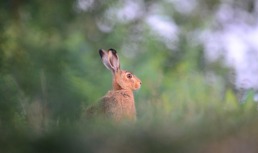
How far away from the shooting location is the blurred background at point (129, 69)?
356 cm

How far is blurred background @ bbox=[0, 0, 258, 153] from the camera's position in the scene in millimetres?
3564

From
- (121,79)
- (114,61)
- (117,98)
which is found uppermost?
(114,61)

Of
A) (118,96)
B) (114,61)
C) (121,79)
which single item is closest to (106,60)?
(114,61)

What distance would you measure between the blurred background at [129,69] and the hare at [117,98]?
0.09 metres

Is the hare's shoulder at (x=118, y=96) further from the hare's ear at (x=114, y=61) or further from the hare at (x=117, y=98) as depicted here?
the hare's ear at (x=114, y=61)

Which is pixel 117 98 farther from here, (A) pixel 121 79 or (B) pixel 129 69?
(B) pixel 129 69

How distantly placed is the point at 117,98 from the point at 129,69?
2687 millimetres

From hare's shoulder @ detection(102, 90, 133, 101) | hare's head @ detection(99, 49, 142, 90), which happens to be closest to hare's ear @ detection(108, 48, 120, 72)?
hare's head @ detection(99, 49, 142, 90)

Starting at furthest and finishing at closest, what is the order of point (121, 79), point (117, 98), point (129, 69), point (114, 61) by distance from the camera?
point (129, 69) < point (114, 61) < point (121, 79) < point (117, 98)

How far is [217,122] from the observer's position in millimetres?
3680

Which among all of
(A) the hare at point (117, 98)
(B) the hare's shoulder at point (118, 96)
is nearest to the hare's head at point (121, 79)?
(A) the hare at point (117, 98)

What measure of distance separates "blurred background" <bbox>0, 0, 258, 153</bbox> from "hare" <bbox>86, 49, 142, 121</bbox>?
0.09 meters

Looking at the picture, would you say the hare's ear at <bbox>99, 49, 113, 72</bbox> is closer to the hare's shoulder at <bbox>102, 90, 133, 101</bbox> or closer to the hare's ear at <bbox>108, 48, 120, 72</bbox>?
the hare's ear at <bbox>108, 48, 120, 72</bbox>

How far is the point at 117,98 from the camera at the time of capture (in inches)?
195
